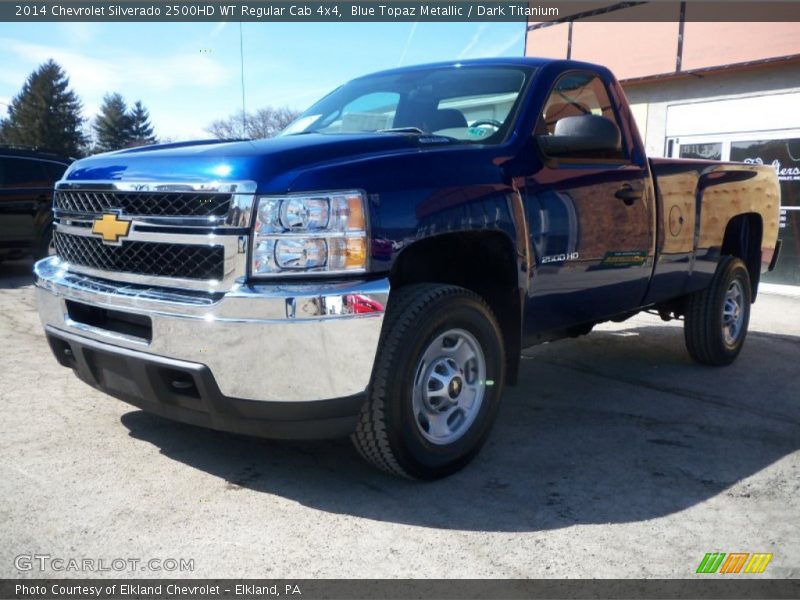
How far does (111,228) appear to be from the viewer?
3.18 meters

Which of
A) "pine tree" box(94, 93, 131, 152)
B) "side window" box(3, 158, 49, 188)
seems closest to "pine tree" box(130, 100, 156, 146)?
"pine tree" box(94, 93, 131, 152)

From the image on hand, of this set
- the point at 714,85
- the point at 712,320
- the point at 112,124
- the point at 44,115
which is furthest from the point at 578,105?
the point at 112,124

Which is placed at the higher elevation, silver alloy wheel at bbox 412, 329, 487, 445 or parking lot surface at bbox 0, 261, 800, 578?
silver alloy wheel at bbox 412, 329, 487, 445

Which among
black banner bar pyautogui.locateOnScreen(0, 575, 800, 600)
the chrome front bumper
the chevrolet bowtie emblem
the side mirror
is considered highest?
the side mirror

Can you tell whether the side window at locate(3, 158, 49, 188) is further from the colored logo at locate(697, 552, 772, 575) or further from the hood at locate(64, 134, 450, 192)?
the colored logo at locate(697, 552, 772, 575)

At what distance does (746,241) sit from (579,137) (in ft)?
9.71

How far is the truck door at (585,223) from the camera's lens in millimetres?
3697

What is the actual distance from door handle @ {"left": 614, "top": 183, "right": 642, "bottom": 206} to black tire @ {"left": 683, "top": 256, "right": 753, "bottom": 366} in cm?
151

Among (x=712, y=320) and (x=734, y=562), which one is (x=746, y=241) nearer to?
(x=712, y=320)

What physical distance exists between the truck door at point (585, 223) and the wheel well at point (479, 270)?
0.12m

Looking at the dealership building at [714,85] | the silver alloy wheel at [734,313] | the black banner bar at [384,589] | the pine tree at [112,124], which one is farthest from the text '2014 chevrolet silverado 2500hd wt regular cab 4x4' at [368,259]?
the pine tree at [112,124]

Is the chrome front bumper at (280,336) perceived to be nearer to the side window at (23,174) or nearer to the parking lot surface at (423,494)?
the parking lot surface at (423,494)

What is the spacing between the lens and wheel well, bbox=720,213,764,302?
19.0ft

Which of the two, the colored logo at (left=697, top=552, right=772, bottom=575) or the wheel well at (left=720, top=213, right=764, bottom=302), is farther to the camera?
the wheel well at (left=720, top=213, right=764, bottom=302)
